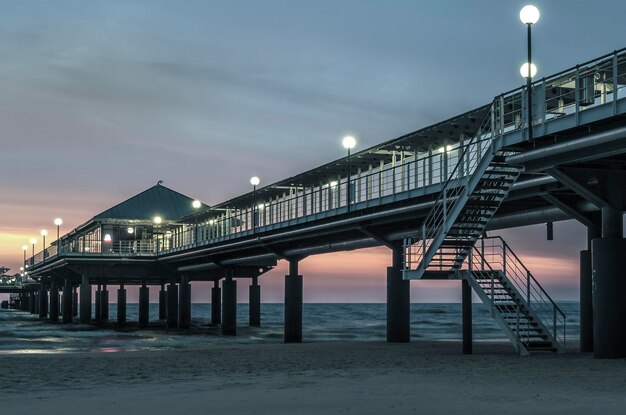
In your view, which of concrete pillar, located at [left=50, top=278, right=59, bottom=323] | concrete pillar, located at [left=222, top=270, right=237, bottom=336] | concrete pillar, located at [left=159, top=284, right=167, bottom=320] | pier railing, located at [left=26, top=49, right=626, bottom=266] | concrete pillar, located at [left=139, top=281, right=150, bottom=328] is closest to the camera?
pier railing, located at [left=26, top=49, right=626, bottom=266]

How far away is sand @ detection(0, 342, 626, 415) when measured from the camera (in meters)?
12.4

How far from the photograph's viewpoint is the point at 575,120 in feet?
64.1

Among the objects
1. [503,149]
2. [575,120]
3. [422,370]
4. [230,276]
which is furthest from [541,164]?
[230,276]

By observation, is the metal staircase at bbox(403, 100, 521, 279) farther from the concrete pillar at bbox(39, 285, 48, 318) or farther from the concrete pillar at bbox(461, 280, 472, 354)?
the concrete pillar at bbox(39, 285, 48, 318)

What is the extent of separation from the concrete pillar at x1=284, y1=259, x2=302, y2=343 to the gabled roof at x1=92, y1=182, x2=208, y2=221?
37167 millimetres

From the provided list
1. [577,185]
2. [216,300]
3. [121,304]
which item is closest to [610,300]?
[577,185]

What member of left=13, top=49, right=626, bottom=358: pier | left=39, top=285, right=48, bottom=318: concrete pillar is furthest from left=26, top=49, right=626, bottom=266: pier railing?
left=39, top=285, right=48, bottom=318: concrete pillar

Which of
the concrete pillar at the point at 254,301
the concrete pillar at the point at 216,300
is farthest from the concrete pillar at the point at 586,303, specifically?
the concrete pillar at the point at 216,300

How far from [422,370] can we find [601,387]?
514 centimetres

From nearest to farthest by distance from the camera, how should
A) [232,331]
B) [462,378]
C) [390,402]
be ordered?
[390,402]
[462,378]
[232,331]

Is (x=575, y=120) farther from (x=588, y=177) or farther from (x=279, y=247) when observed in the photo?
(x=279, y=247)

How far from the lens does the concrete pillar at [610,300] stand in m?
21.6

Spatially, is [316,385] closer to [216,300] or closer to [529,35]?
[529,35]

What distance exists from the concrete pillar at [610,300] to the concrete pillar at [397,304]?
14.5m
